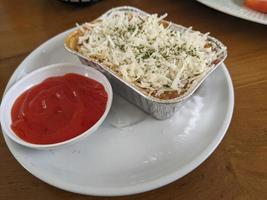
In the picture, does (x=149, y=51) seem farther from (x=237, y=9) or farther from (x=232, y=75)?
(x=237, y=9)

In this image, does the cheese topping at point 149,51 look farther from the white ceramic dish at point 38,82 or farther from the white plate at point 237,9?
the white plate at point 237,9

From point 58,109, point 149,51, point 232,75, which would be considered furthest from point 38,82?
point 232,75

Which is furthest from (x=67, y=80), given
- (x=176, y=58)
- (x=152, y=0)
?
(x=152, y=0)

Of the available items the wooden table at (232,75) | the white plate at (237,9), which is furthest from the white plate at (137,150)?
the white plate at (237,9)

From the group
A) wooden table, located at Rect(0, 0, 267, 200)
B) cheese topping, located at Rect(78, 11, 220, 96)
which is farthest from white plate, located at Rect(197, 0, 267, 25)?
cheese topping, located at Rect(78, 11, 220, 96)

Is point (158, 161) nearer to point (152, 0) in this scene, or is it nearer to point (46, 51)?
point (46, 51)

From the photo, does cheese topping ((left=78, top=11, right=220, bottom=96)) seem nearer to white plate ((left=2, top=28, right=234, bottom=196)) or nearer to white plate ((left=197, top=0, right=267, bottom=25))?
white plate ((left=2, top=28, right=234, bottom=196))
